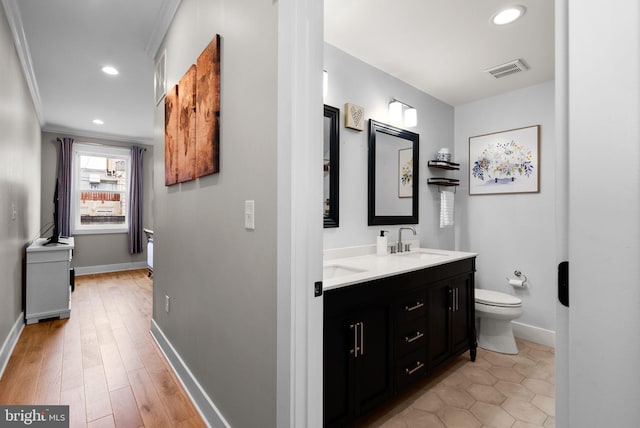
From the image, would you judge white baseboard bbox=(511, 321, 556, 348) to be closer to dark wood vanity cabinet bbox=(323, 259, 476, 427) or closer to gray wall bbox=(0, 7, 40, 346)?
dark wood vanity cabinet bbox=(323, 259, 476, 427)

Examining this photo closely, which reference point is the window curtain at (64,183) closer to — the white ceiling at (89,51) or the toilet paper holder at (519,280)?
the white ceiling at (89,51)

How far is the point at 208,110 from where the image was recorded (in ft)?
5.54

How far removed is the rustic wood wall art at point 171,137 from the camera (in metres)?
2.17

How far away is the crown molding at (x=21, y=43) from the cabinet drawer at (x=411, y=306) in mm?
3331

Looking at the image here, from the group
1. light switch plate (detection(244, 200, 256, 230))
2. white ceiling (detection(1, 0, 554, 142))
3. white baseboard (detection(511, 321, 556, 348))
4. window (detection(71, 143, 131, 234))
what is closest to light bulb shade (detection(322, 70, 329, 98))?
white ceiling (detection(1, 0, 554, 142))

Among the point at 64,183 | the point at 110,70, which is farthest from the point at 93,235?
the point at 110,70

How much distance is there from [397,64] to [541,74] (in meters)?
1.36

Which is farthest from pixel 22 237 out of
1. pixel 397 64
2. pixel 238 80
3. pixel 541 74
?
pixel 541 74

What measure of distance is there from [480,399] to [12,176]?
162 inches

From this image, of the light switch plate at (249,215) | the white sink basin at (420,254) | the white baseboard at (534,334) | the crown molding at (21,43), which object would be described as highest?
the crown molding at (21,43)

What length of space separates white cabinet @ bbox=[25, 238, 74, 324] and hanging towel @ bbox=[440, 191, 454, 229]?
13.4 feet

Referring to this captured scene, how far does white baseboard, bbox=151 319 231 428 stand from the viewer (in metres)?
1.59

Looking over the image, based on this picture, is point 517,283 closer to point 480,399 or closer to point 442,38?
point 480,399

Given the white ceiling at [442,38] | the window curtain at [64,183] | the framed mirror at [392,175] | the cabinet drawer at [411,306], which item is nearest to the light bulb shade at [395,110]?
the framed mirror at [392,175]
